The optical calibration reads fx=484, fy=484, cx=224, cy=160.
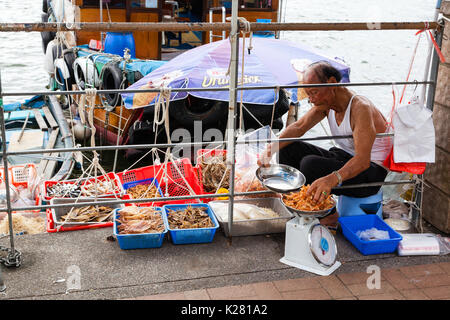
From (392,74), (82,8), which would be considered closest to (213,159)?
(82,8)

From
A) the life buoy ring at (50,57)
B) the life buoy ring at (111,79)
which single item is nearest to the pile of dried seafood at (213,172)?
the life buoy ring at (111,79)

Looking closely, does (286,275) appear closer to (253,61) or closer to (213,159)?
(213,159)

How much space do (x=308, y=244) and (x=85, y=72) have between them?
763 cm

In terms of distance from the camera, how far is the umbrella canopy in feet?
22.8

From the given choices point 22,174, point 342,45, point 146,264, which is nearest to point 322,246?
point 146,264

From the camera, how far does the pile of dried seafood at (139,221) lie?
11.1ft

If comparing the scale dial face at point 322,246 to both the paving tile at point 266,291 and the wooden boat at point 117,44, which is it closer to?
the paving tile at point 266,291

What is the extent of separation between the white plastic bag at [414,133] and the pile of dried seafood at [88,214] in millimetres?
2332

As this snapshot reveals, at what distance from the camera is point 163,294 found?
115 inches

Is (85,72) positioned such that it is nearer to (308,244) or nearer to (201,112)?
(201,112)

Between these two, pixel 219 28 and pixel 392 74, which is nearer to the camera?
pixel 219 28

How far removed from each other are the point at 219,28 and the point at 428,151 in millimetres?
1741

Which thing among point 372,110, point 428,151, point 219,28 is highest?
point 219,28
